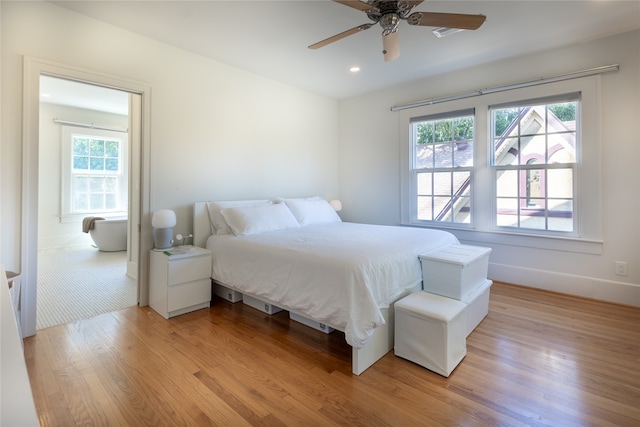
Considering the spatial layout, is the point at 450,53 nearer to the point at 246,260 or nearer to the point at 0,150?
the point at 246,260

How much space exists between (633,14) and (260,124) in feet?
12.5

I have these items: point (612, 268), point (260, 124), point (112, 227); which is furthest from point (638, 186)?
point (112, 227)

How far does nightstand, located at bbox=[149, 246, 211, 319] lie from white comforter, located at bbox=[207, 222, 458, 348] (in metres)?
0.17

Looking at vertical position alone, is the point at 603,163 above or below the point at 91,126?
below

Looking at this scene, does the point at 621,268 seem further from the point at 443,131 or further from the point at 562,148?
the point at 443,131

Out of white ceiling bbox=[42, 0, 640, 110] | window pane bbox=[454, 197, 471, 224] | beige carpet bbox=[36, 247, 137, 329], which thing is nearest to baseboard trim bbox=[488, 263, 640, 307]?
window pane bbox=[454, 197, 471, 224]

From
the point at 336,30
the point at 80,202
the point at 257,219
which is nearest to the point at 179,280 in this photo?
the point at 257,219

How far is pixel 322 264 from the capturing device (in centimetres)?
214

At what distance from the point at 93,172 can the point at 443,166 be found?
6743mm

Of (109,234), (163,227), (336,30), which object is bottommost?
(109,234)

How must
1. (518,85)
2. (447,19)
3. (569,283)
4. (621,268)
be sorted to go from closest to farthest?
(447,19)
(621,268)
(569,283)
(518,85)

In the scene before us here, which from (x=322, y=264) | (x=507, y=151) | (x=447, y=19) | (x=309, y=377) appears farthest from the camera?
(x=507, y=151)

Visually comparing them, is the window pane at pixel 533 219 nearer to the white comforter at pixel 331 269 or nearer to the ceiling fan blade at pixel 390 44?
the white comforter at pixel 331 269

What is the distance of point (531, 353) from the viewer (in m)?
2.16
